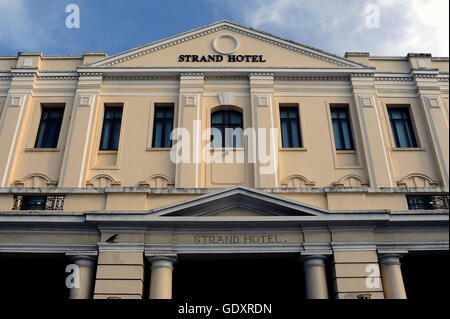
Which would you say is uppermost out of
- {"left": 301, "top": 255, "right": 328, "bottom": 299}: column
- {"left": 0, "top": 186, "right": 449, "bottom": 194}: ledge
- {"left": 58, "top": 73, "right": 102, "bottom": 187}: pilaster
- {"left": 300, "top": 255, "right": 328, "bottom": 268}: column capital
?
{"left": 58, "top": 73, "right": 102, "bottom": 187}: pilaster

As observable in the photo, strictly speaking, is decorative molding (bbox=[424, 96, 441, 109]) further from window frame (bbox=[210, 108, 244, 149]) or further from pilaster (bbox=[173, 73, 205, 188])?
pilaster (bbox=[173, 73, 205, 188])

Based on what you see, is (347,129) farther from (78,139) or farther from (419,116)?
(78,139)

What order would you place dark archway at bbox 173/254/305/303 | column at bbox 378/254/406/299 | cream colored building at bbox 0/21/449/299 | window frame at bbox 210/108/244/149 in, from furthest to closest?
1. window frame at bbox 210/108/244/149
2. dark archway at bbox 173/254/305/303
3. cream colored building at bbox 0/21/449/299
4. column at bbox 378/254/406/299

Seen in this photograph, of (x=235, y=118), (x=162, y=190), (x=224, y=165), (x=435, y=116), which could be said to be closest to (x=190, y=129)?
(x=224, y=165)

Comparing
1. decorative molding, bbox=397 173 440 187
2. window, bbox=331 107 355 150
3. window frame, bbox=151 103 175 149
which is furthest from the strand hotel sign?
decorative molding, bbox=397 173 440 187

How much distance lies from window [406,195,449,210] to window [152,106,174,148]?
977 centimetres

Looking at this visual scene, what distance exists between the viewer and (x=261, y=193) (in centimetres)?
1322

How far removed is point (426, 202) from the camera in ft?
46.2

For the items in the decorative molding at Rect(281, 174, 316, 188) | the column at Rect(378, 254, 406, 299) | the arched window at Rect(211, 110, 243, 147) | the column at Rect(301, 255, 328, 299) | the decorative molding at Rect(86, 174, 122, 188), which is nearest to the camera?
the column at Rect(301, 255, 328, 299)

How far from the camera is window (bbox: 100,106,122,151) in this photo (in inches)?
727

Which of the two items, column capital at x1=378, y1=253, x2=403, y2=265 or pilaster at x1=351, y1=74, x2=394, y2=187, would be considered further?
pilaster at x1=351, y1=74, x2=394, y2=187

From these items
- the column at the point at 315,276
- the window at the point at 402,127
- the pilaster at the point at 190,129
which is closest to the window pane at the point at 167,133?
the pilaster at the point at 190,129

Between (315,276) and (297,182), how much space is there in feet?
17.7

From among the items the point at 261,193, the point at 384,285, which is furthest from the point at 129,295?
the point at 384,285
